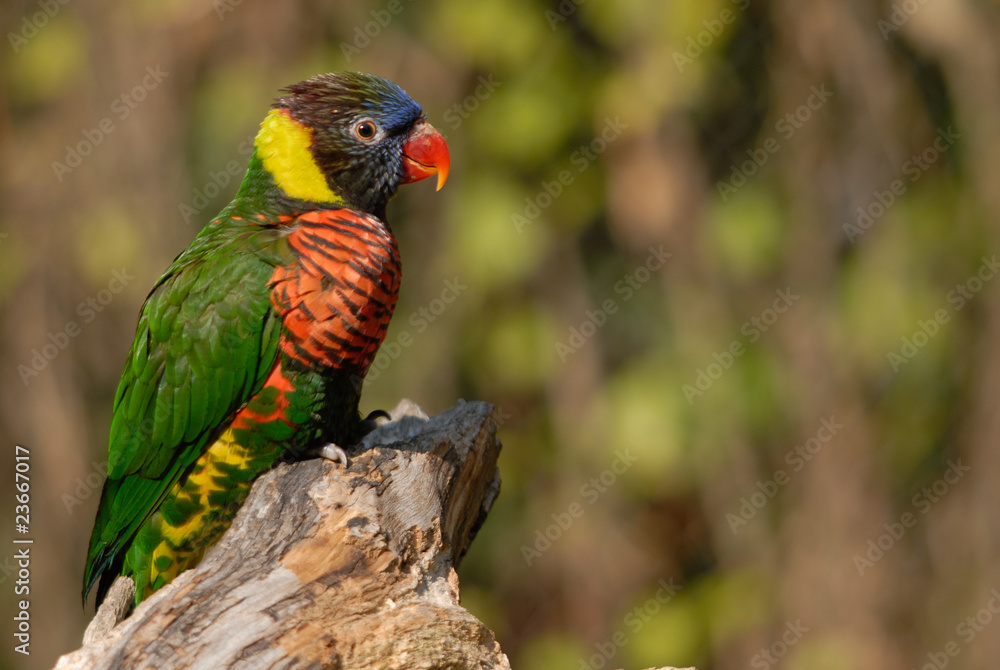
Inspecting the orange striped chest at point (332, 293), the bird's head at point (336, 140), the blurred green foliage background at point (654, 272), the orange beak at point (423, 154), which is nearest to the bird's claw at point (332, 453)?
the orange striped chest at point (332, 293)

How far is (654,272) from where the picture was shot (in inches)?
138

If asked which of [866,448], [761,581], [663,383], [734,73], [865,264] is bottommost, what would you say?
[761,581]

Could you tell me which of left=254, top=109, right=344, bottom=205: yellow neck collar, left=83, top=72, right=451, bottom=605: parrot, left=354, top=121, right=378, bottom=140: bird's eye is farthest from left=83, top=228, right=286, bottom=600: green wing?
left=354, top=121, right=378, bottom=140: bird's eye

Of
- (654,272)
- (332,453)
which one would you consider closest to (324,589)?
(332,453)

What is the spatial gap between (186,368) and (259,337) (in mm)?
218

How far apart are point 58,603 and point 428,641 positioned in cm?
271

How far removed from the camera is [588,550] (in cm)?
355

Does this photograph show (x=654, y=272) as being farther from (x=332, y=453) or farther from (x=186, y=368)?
(x=186, y=368)

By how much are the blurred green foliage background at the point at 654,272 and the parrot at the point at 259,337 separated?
128 centimetres

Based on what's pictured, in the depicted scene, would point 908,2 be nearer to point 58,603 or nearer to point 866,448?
point 866,448

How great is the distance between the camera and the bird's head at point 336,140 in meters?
2.23

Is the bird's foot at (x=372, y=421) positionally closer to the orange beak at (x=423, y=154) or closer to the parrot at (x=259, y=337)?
the parrot at (x=259, y=337)

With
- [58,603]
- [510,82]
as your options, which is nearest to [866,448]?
[510,82]

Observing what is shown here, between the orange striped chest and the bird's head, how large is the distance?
0.18 m
